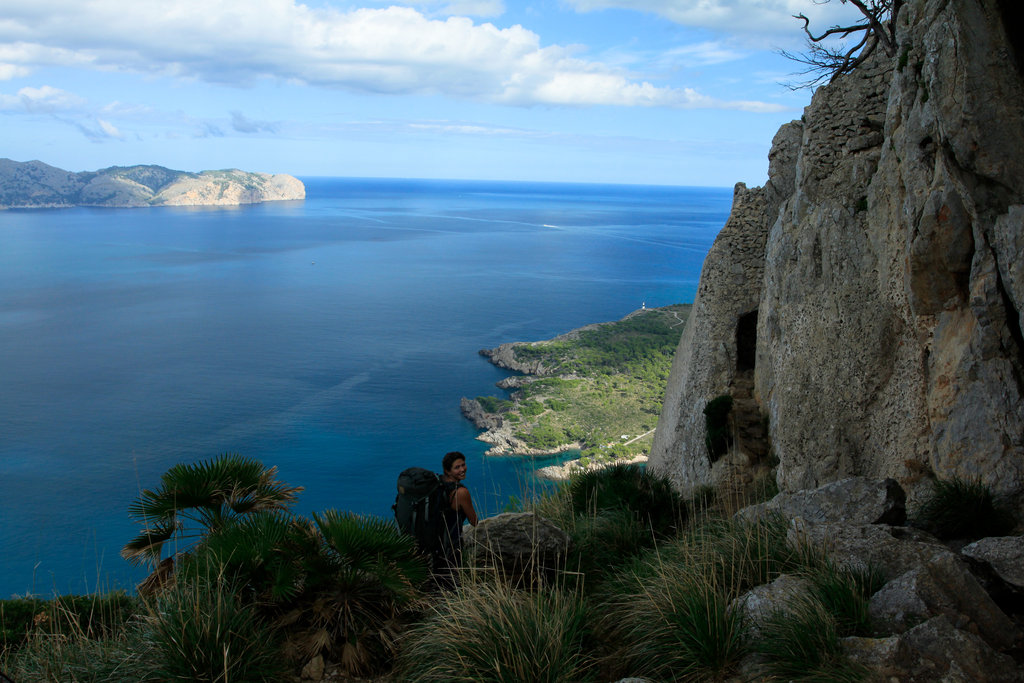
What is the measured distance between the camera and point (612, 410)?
62.7 m

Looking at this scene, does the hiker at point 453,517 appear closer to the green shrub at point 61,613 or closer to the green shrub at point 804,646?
the green shrub at point 804,646

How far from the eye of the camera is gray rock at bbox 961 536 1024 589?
507 cm

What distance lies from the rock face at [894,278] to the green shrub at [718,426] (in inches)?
11.1

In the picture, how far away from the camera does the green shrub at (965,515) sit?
662 cm

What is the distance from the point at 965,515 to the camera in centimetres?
669

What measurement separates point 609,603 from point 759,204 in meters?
12.8

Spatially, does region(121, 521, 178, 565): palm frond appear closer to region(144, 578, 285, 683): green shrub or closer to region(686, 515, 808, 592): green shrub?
region(144, 578, 285, 683): green shrub

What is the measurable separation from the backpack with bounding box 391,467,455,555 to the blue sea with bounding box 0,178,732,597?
4.37 metres

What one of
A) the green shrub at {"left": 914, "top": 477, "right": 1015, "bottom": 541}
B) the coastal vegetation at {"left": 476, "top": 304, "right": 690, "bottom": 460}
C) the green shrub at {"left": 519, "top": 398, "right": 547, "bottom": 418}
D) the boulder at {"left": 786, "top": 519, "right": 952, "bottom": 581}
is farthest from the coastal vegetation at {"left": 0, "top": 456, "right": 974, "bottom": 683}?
the green shrub at {"left": 519, "top": 398, "right": 547, "bottom": 418}

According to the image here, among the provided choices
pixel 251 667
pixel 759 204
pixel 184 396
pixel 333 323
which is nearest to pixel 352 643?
pixel 251 667

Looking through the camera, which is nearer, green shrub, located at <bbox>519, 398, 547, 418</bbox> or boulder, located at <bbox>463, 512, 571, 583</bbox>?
boulder, located at <bbox>463, 512, 571, 583</bbox>

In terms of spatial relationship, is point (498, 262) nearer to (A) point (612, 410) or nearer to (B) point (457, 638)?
(A) point (612, 410)

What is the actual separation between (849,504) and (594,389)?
5995 centimetres

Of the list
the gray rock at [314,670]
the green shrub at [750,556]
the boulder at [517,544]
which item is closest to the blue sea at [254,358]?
the boulder at [517,544]
